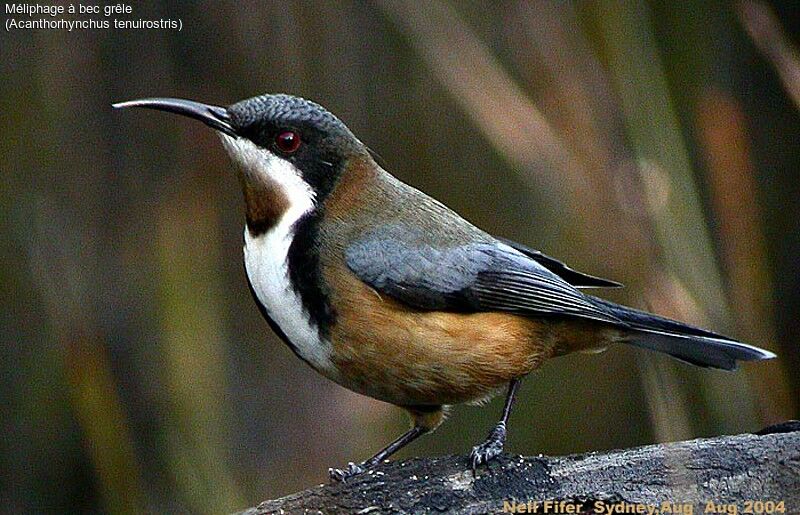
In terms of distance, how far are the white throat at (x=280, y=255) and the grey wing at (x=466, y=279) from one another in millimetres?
273

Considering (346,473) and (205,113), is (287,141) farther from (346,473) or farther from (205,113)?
(346,473)

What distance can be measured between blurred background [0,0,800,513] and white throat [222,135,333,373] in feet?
2.59

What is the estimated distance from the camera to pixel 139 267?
24.8 feet

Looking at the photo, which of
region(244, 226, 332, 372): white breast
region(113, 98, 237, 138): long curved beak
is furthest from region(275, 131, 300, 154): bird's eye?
region(244, 226, 332, 372): white breast

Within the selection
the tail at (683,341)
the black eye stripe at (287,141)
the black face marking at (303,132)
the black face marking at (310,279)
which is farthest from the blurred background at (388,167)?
the black face marking at (310,279)

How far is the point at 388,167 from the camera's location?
8.55m

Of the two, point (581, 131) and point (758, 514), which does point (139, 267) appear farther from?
point (758, 514)

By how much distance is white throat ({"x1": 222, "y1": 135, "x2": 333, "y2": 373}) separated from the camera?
16.6 ft

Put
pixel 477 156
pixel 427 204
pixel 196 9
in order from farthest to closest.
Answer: pixel 477 156 < pixel 196 9 < pixel 427 204

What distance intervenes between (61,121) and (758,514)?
173 inches

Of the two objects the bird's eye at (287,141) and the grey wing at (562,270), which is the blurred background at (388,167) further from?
the bird's eye at (287,141)

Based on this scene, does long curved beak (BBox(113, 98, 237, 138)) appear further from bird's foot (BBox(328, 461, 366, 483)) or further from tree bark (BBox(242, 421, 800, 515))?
tree bark (BBox(242, 421, 800, 515))

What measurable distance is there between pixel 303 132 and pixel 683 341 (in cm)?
186

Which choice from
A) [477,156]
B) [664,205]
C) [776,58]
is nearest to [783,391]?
[664,205]
